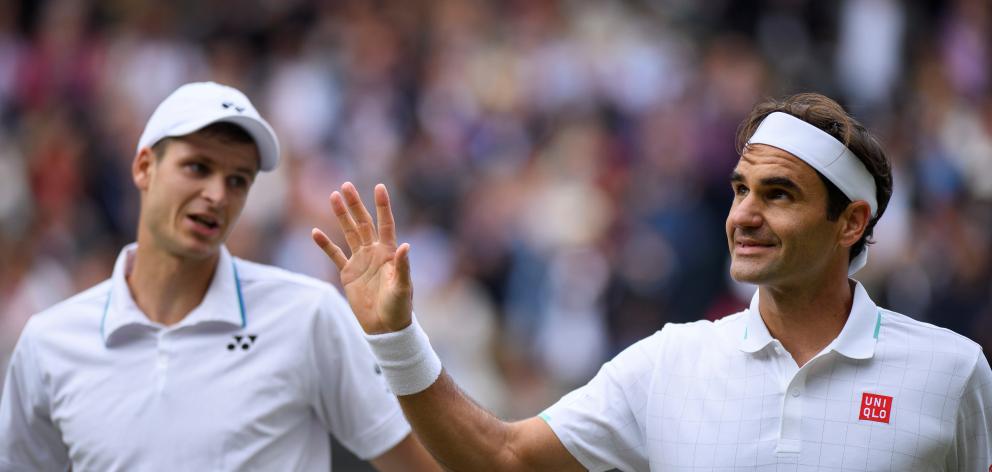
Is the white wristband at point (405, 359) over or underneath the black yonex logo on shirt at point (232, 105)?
underneath

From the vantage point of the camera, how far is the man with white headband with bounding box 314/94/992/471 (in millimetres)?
4152

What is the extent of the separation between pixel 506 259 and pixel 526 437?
728cm

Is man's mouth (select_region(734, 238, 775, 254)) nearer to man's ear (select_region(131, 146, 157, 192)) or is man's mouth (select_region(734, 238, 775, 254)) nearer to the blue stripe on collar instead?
the blue stripe on collar

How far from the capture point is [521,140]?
42.3 feet

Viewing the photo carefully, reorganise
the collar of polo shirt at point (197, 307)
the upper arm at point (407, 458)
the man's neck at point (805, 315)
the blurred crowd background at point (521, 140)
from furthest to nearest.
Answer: the blurred crowd background at point (521, 140) < the upper arm at point (407, 458) < the collar of polo shirt at point (197, 307) < the man's neck at point (805, 315)

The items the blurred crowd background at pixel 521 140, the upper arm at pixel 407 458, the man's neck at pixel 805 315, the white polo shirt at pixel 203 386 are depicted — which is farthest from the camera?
the blurred crowd background at pixel 521 140

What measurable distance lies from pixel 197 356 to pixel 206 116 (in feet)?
2.59

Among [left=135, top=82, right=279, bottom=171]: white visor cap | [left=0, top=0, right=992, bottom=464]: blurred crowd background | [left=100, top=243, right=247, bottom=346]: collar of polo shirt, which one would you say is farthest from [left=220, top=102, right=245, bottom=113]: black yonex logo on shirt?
[left=0, top=0, right=992, bottom=464]: blurred crowd background

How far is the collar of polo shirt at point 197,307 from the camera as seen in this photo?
502 cm

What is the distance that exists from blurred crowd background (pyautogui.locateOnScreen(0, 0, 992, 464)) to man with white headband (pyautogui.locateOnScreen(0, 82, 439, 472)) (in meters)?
5.51

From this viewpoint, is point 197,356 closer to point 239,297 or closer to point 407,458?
point 239,297

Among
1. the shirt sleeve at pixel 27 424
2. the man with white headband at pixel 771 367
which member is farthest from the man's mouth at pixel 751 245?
the shirt sleeve at pixel 27 424

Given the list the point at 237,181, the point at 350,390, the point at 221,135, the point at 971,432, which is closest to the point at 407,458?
the point at 350,390

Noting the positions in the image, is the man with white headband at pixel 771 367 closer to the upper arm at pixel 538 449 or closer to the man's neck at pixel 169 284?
the upper arm at pixel 538 449
